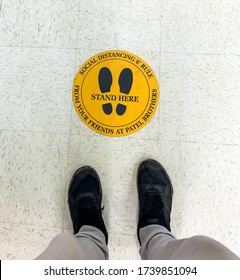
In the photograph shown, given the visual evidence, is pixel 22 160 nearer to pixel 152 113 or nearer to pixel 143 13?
pixel 152 113

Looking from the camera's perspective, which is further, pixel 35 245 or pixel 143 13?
pixel 143 13

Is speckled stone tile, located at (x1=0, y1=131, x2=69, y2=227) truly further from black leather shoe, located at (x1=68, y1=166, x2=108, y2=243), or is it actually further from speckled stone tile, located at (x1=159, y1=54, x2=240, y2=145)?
speckled stone tile, located at (x1=159, y1=54, x2=240, y2=145)

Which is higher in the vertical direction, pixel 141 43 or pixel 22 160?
pixel 141 43

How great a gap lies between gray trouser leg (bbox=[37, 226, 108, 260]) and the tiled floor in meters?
0.14

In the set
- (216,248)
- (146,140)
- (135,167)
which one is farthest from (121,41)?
(216,248)

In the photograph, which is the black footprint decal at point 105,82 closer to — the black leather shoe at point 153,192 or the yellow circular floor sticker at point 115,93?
the yellow circular floor sticker at point 115,93

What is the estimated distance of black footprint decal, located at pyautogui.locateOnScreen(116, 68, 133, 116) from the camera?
1144 millimetres

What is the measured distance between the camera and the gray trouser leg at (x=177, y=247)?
0.62 metres

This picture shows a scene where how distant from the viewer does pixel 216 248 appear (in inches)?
24.4

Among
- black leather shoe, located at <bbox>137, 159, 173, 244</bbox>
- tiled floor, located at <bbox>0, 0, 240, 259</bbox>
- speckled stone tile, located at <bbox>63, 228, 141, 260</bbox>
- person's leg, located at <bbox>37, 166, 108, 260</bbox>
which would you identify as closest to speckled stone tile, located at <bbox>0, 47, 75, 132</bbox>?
tiled floor, located at <bbox>0, 0, 240, 259</bbox>

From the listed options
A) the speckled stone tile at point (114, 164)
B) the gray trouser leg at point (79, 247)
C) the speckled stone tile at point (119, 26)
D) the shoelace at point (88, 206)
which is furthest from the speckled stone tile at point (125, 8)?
the gray trouser leg at point (79, 247)

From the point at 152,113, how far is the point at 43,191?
549 mm

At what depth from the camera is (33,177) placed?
1.11 metres

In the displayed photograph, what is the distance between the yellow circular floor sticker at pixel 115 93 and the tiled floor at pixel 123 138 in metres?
0.03
